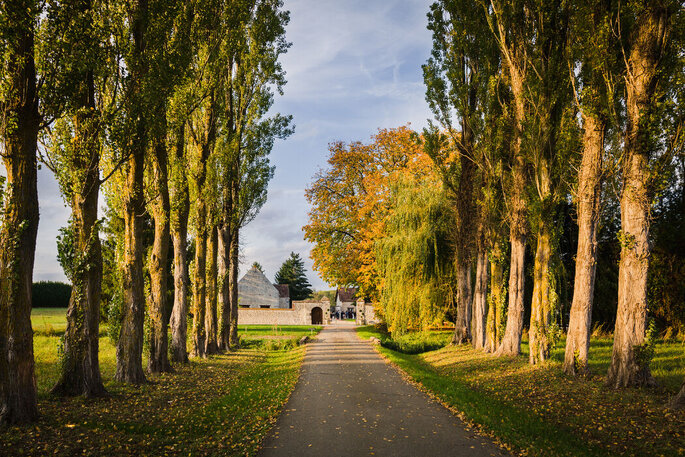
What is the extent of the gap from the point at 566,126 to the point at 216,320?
1457cm

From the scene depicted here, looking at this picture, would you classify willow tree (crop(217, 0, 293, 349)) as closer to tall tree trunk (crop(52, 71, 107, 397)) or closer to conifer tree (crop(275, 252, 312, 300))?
tall tree trunk (crop(52, 71, 107, 397))

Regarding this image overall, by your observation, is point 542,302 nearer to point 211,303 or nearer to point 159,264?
point 159,264

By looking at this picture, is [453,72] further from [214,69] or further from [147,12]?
[147,12]

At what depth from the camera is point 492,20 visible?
1468 centimetres

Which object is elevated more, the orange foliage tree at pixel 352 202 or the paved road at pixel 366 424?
the orange foliage tree at pixel 352 202


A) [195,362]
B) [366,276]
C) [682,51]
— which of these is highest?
[682,51]

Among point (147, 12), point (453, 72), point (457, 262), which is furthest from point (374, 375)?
point (453, 72)

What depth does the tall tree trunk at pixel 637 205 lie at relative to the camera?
8.89 meters

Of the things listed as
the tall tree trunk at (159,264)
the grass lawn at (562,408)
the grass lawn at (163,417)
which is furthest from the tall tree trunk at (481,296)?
the tall tree trunk at (159,264)

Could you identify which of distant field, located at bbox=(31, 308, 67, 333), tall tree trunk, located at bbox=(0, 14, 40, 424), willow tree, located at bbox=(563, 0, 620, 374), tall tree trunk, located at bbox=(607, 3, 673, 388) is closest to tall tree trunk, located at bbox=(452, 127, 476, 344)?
willow tree, located at bbox=(563, 0, 620, 374)

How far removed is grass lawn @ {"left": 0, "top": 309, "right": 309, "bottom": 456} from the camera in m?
5.96

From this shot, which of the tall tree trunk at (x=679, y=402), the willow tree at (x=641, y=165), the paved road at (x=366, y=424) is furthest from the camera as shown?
the willow tree at (x=641, y=165)

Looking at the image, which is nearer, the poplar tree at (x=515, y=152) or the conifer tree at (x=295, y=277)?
the poplar tree at (x=515, y=152)

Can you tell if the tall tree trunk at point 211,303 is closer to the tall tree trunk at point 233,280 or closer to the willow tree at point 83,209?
the tall tree trunk at point 233,280
